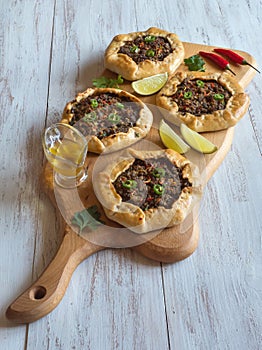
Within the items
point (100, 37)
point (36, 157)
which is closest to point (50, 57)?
point (100, 37)

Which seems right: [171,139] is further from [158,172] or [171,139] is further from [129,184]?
[129,184]

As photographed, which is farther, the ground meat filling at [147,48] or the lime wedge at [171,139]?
the ground meat filling at [147,48]

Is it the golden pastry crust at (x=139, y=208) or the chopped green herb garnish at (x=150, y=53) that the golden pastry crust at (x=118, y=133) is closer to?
the golden pastry crust at (x=139, y=208)

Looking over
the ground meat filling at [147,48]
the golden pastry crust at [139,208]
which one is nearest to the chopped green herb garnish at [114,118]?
the golden pastry crust at [139,208]

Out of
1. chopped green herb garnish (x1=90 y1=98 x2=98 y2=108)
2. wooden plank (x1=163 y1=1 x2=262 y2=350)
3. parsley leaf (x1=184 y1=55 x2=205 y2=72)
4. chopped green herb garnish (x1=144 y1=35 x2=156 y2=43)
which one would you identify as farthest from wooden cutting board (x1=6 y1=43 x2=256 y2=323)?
chopped green herb garnish (x1=144 y1=35 x2=156 y2=43)

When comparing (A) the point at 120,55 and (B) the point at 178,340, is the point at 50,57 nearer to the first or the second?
(A) the point at 120,55

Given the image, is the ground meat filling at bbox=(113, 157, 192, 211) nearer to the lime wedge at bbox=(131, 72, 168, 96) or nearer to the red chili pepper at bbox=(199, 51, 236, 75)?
the lime wedge at bbox=(131, 72, 168, 96)
